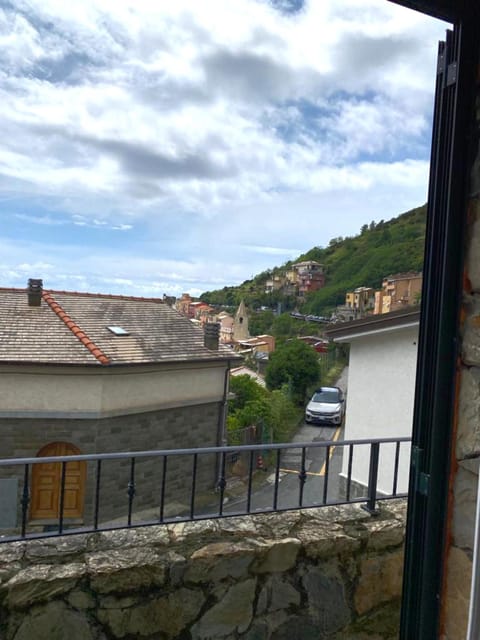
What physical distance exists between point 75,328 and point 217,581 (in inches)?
307

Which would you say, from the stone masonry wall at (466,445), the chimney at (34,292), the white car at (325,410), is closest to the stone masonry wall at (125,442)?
the chimney at (34,292)

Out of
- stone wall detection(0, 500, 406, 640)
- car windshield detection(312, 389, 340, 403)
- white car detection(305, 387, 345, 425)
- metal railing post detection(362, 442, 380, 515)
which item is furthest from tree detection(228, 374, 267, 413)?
stone wall detection(0, 500, 406, 640)

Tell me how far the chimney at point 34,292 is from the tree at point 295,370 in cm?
983

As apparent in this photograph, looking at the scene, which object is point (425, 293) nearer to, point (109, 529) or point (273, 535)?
point (273, 535)

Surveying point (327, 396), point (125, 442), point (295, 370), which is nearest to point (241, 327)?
point (295, 370)

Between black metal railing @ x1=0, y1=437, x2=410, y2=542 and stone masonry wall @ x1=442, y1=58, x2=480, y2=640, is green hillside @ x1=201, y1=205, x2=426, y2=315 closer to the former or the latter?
black metal railing @ x1=0, y1=437, x2=410, y2=542

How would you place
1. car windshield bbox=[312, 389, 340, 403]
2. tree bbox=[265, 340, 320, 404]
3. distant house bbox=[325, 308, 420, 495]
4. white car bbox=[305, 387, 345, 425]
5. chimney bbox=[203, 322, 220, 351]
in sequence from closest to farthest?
distant house bbox=[325, 308, 420, 495]
chimney bbox=[203, 322, 220, 351]
white car bbox=[305, 387, 345, 425]
car windshield bbox=[312, 389, 340, 403]
tree bbox=[265, 340, 320, 404]

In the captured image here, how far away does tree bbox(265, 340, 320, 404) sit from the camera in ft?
56.0

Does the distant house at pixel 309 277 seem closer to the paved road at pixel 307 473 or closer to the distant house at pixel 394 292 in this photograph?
the distant house at pixel 394 292

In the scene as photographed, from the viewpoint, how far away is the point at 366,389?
675 centimetres

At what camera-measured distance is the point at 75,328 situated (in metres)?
8.70

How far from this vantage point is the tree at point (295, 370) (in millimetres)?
17078

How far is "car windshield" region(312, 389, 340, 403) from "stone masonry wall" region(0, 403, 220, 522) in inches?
273

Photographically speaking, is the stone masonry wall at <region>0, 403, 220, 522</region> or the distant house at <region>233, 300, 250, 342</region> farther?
the distant house at <region>233, 300, 250, 342</region>
